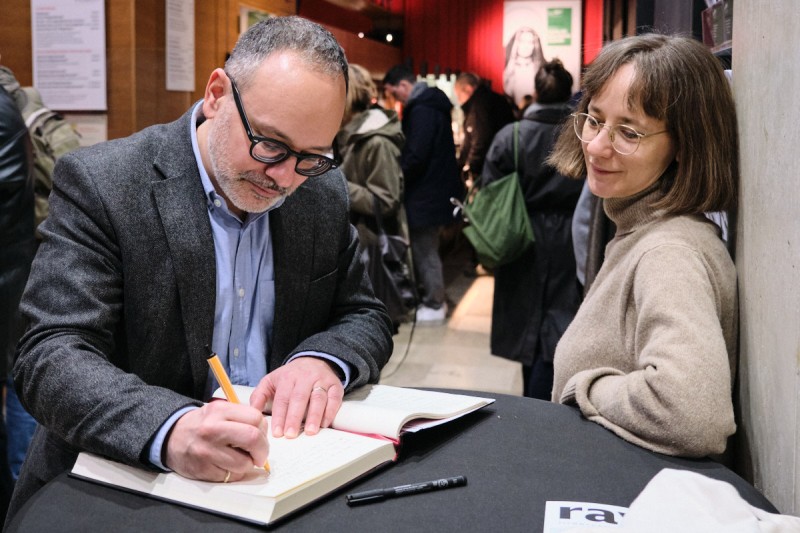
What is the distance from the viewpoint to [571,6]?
812 cm

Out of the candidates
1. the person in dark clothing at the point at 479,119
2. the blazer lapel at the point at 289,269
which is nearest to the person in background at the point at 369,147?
the person in dark clothing at the point at 479,119

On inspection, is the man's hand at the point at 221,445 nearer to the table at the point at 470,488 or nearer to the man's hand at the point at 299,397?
the table at the point at 470,488

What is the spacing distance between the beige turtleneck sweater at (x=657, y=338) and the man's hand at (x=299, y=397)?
1.50 feet

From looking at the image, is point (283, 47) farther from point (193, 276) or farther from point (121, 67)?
point (121, 67)

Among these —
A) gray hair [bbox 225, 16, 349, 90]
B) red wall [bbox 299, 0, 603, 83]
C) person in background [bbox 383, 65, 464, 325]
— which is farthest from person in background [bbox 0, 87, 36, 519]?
red wall [bbox 299, 0, 603, 83]

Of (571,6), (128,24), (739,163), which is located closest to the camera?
(739,163)

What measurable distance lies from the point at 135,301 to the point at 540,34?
24.0 feet

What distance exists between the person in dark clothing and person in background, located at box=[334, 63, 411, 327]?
2.12m

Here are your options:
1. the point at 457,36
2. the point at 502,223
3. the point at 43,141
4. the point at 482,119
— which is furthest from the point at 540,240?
the point at 457,36

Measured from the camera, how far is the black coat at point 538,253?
3.92 m

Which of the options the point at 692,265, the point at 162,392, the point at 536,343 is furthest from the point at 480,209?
the point at 162,392

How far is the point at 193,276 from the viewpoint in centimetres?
158

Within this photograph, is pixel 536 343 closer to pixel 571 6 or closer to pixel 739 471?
pixel 739 471

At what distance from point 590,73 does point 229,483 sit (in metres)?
1.09
